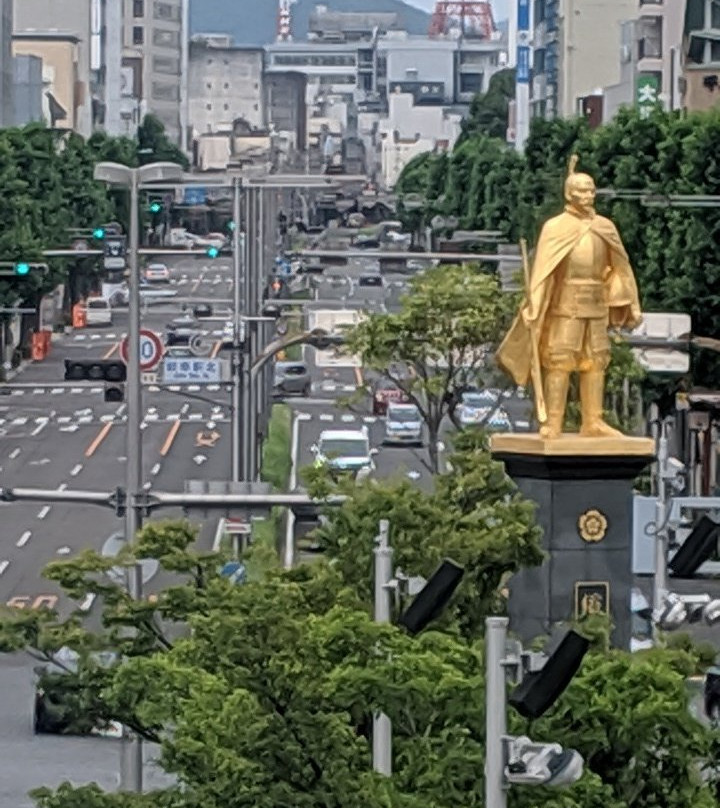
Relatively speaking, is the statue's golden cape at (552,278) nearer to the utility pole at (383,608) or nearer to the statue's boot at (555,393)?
the statue's boot at (555,393)

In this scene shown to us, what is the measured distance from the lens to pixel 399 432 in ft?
283

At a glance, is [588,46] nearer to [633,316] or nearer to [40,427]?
[40,427]

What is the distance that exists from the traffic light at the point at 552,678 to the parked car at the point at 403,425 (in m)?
64.8

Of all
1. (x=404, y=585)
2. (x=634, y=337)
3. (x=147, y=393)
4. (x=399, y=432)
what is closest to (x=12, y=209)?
(x=147, y=393)

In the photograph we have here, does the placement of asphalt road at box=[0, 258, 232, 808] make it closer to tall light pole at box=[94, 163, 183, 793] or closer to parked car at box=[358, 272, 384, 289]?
tall light pole at box=[94, 163, 183, 793]

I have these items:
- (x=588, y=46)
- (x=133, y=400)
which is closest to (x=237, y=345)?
(x=133, y=400)

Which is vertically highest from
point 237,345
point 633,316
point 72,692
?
point 633,316

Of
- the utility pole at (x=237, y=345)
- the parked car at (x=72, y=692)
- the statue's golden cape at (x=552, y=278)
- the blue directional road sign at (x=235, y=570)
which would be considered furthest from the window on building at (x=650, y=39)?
the parked car at (x=72, y=692)

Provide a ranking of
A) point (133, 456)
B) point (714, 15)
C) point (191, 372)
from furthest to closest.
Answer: point (714, 15) < point (191, 372) < point (133, 456)

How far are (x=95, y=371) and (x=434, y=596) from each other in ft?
73.7

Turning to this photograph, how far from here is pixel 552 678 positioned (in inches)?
776

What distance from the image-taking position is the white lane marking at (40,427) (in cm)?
9440

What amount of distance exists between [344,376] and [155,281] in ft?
115

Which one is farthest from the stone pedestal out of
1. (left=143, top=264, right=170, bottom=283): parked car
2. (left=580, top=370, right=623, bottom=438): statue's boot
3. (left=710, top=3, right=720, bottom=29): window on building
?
(left=143, top=264, right=170, bottom=283): parked car
